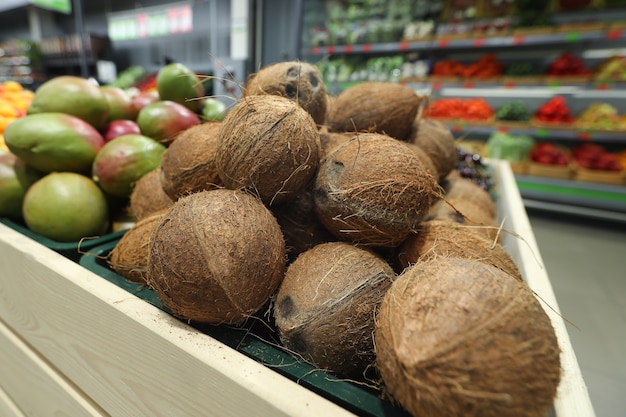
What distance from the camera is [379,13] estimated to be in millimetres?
3570

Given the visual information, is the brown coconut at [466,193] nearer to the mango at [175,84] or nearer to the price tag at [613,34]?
the mango at [175,84]

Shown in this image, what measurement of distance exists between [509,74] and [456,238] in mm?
3104

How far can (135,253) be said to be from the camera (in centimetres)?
69

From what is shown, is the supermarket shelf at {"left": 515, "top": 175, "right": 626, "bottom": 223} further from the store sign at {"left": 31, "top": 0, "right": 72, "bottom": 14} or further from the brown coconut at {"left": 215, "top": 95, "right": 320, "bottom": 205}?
the store sign at {"left": 31, "top": 0, "right": 72, "bottom": 14}

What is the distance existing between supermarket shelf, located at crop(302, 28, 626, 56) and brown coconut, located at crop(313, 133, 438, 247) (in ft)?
8.81

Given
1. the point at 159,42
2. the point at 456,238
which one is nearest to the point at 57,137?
the point at 456,238

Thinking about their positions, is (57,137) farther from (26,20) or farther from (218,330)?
(26,20)

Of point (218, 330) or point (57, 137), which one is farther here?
point (57, 137)

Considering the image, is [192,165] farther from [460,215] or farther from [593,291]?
[593,291]

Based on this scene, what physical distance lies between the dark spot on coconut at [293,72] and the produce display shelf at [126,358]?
0.52 metres

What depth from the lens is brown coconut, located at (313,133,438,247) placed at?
60 centimetres

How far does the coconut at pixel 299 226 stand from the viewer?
70 centimetres

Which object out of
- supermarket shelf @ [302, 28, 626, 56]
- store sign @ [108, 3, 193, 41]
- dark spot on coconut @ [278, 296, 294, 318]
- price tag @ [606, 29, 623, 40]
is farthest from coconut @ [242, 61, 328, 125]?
store sign @ [108, 3, 193, 41]

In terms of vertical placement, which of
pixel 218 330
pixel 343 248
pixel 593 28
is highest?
pixel 593 28
